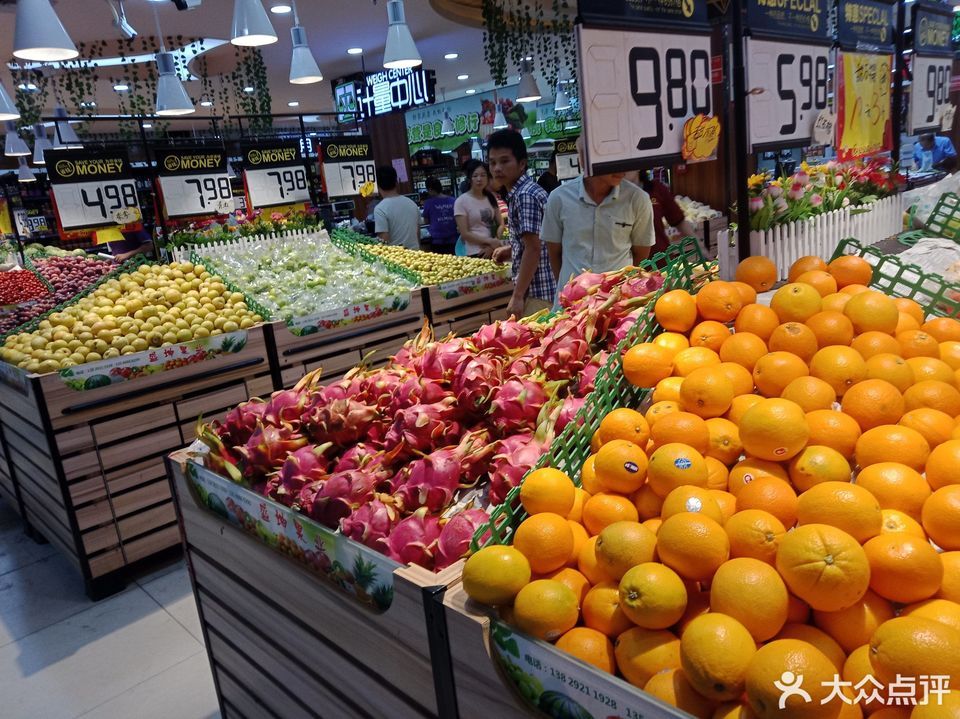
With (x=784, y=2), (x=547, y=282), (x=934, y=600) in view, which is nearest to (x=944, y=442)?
(x=934, y=600)

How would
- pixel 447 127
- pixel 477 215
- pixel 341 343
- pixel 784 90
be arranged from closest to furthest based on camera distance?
pixel 784 90 → pixel 341 343 → pixel 477 215 → pixel 447 127

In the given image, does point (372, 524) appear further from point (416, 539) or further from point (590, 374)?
point (590, 374)

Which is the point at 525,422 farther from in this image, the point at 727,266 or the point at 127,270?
the point at 127,270

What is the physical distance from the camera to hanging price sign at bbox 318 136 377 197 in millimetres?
6203

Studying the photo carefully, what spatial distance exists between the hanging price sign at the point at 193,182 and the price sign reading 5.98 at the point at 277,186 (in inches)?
8.3

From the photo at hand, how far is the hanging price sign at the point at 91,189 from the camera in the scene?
4.66m

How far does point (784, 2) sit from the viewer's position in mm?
2010

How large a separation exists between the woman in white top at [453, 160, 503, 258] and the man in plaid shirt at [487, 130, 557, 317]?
1491mm

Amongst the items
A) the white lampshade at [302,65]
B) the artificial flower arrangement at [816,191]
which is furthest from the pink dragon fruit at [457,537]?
the white lampshade at [302,65]

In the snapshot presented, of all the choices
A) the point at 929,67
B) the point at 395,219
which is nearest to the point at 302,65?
the point at 395,219

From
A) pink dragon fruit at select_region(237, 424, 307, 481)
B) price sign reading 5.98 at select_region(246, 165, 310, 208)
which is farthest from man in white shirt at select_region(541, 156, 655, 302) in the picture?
price sign reading 5.98 at select_region(246, 165, 310, 208)

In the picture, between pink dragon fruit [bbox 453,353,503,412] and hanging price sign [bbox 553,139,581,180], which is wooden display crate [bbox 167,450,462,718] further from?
hanging price sign [bbox 553,139,581,180]

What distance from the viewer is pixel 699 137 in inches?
73.4

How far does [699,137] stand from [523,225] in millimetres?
2236
